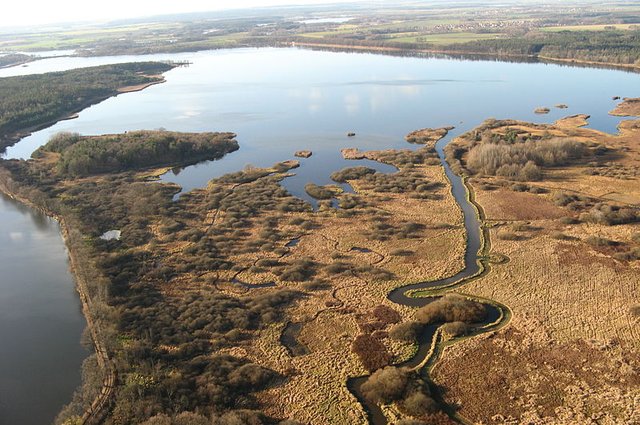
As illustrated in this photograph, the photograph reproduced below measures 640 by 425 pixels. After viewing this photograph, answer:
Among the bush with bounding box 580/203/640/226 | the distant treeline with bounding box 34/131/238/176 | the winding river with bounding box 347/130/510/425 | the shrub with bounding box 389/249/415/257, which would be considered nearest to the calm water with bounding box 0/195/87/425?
the distant treeline with bounding box 34/131/238/176

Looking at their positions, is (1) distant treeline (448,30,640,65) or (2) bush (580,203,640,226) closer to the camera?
(2) bush (580,203,640,226)

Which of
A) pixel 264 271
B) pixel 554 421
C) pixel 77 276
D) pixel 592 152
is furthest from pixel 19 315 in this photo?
pixel 592 152

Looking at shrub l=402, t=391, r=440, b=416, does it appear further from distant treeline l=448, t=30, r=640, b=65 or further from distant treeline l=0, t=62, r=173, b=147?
distant treeline l=448, t=30, r=640, b=65

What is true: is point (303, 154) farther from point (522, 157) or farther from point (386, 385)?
point (386, 385)

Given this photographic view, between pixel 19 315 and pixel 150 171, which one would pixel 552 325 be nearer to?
pixel 19 315

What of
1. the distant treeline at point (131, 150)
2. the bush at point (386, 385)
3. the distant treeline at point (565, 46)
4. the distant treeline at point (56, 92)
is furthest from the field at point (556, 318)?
the distant treeline at point (565, 46)

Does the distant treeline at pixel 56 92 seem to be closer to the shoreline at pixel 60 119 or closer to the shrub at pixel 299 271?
the shoreline at pixel 60 119
